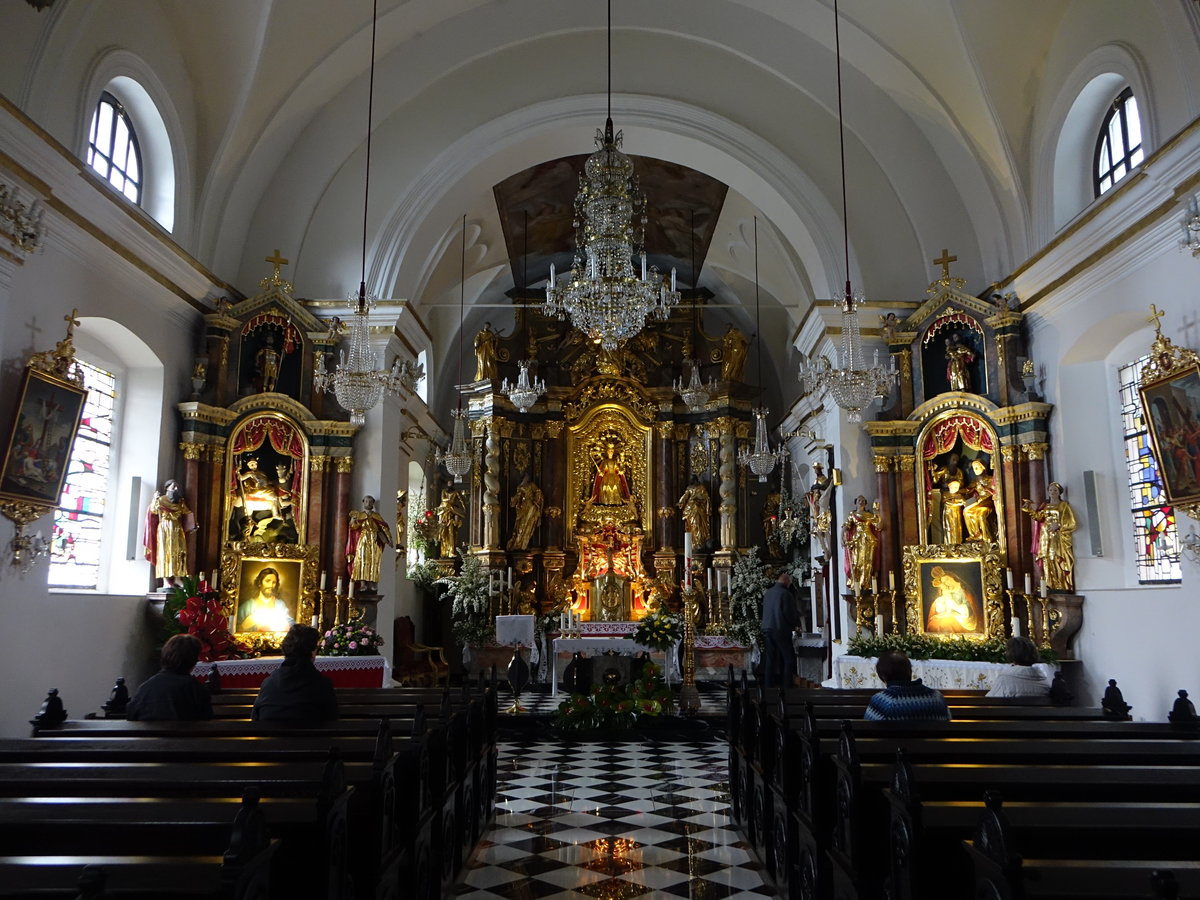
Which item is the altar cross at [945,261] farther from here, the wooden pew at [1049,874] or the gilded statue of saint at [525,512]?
the wooden pew at [1049,874]

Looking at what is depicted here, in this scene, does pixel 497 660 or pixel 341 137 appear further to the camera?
pixel 497 660

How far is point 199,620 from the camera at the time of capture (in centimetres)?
1004

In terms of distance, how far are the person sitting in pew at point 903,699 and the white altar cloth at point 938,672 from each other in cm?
447

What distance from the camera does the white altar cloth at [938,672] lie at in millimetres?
10039

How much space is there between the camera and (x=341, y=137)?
1266 cm

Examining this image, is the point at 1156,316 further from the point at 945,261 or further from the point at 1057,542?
the point at 945,261

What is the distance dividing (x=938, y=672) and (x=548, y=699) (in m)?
A: 5.65

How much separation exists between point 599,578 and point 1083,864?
15032mm

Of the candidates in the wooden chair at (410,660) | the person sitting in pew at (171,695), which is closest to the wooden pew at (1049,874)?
the person sitting in pew at (171,695)

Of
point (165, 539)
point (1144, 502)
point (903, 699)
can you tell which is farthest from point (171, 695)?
point (1144, 502)

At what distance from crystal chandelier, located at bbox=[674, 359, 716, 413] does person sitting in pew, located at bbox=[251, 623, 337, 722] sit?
10.9 meters

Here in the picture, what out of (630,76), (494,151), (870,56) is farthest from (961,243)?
(494,151)

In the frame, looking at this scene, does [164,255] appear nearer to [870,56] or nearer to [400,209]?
[400,209]

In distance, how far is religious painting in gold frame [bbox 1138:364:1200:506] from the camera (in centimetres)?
775
